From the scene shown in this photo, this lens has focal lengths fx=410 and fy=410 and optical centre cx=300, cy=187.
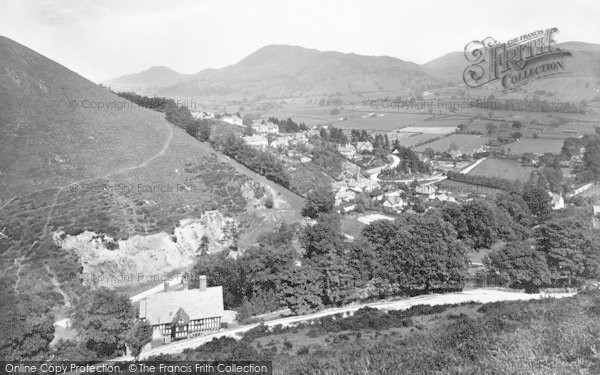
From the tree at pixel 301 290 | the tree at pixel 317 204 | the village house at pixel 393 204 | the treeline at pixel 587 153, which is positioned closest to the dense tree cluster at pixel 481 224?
the village house at pixel 393 204

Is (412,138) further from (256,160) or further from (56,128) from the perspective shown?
(56,128)

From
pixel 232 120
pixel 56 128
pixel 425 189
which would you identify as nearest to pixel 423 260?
pixel 425 189

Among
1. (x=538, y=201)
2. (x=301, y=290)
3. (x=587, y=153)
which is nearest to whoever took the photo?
(x=301, y=290)

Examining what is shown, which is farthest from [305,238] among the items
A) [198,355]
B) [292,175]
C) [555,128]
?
[555,128]

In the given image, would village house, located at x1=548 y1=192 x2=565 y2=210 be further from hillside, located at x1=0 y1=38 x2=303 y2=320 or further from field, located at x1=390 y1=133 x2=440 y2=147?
field, located at x1=390 y1=133 x2=440 y2=147

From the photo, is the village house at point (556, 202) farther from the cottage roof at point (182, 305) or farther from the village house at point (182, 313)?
the village house at point (182, 313)

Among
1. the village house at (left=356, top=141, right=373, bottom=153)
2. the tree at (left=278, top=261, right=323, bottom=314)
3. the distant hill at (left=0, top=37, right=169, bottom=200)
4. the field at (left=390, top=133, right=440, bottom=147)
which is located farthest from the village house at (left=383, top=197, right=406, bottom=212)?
the field at (left=390, top=133, right=440, bottom=147)

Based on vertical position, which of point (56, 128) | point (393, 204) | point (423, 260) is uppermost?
point (56, 128)

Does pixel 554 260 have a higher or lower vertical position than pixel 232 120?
lower
